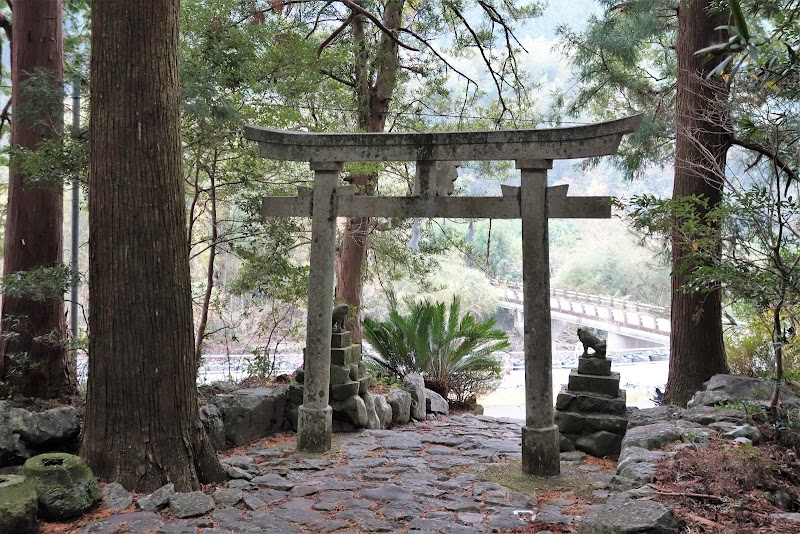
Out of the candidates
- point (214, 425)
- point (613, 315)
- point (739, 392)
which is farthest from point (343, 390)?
point (613, 315)

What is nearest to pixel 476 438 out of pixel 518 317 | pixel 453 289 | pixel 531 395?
pixel 531 395

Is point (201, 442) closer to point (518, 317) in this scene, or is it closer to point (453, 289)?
point (453, 289)

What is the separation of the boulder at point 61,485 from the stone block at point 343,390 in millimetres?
3342

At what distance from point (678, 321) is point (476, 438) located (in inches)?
99.3

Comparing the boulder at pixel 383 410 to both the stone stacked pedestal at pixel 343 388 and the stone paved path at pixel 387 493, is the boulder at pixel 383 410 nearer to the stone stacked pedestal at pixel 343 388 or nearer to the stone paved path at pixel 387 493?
the stone stacked pedestal at pixel 343 388

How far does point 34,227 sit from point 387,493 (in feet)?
13.7

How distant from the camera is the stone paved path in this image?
12.9 feet

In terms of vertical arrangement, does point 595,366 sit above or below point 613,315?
above

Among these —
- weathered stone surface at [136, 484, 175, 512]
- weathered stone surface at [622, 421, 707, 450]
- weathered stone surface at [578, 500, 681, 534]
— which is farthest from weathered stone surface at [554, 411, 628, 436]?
weathered stone surface at [136, 484, 175, 512]

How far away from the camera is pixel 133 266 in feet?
13.8

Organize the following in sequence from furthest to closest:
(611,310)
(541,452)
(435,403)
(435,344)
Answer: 1. (611,310)
2. (435,344)
3. (435,403)
4. (541,452)

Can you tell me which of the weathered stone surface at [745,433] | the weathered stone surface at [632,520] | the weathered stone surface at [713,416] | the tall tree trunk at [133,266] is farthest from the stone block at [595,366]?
the tall tree trunk at [133,266]

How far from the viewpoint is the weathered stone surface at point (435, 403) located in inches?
362

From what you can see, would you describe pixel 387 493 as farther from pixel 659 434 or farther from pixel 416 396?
pixel 416 396
